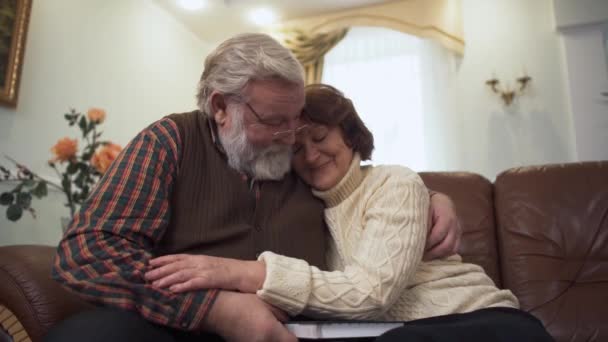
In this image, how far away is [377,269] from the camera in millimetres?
922

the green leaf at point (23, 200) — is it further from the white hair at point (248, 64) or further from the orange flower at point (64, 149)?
the white hair at point (248, 64)

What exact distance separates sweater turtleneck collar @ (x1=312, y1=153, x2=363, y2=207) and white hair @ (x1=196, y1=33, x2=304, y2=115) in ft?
0.86

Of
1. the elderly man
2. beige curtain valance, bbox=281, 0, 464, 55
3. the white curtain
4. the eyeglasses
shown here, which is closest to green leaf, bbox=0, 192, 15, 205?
the elderly man

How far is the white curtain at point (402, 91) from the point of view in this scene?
3.65 m

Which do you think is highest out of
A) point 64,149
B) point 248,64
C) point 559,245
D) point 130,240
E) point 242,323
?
point 248,64

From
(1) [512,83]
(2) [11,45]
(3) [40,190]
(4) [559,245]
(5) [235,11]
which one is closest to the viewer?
(4) [559,245]

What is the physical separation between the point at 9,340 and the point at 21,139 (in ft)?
4.75

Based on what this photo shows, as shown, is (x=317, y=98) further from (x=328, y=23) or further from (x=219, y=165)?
(x=328, y=23)

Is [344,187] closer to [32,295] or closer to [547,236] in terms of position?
[32,295]

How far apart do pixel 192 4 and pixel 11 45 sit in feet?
5.43

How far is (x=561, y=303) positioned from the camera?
1.67 m

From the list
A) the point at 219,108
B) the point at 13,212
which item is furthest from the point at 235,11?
the point at 219,108

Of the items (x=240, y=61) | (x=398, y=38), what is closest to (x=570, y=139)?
(x=398, y=38)

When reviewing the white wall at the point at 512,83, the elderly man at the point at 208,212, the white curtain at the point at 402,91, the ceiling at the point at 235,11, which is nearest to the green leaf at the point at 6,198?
the elderly man at the point at 208,212
